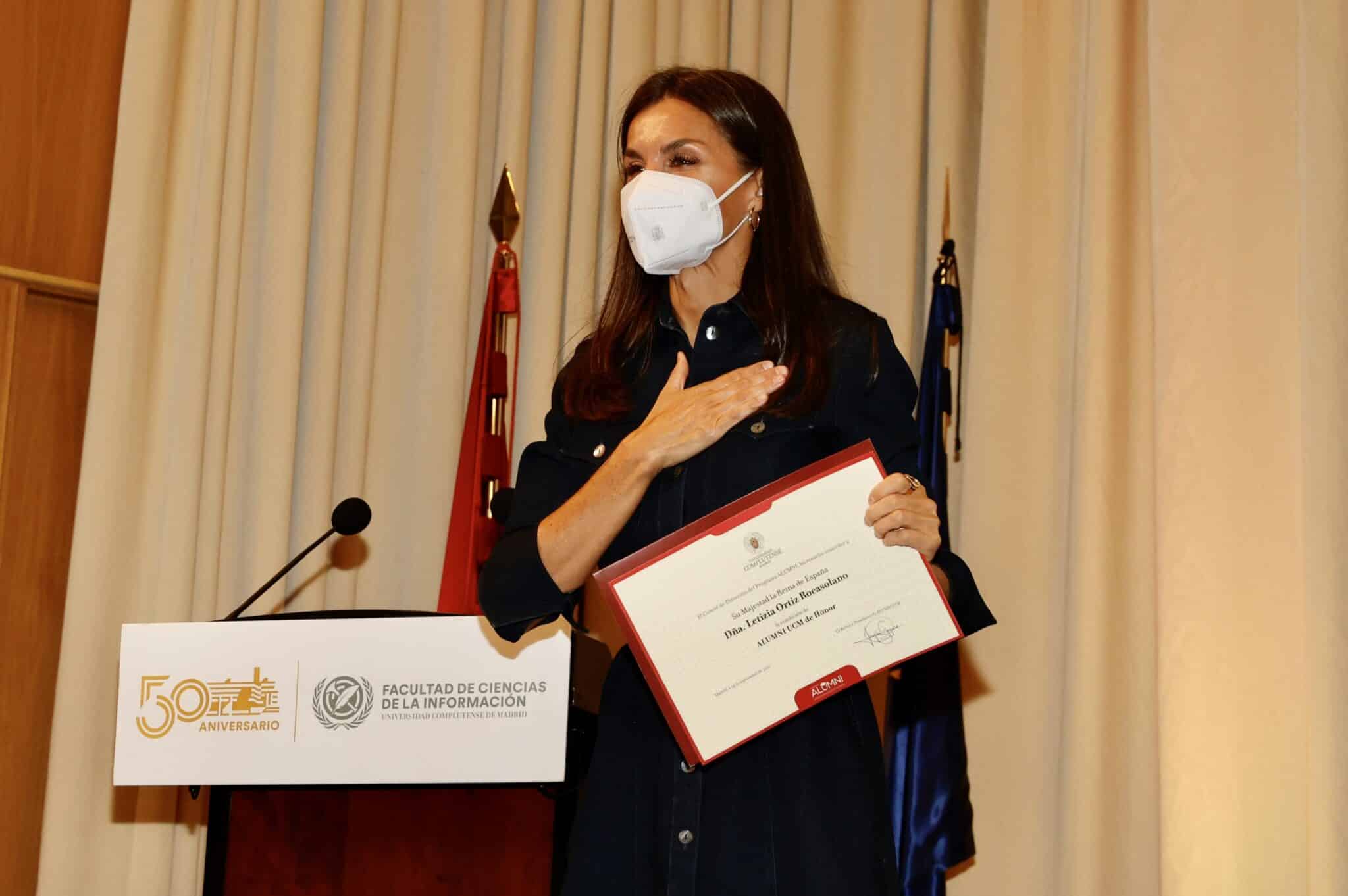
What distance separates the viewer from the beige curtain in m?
2.84

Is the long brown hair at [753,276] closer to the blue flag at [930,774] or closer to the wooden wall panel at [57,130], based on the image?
the blue flag at [930,774]

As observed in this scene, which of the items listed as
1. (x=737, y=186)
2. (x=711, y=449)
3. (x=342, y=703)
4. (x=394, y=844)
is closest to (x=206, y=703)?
(x=342, y=703)

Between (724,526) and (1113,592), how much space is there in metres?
1.61

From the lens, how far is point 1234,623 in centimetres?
287

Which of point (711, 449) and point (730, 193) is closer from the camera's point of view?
point (711, 449)

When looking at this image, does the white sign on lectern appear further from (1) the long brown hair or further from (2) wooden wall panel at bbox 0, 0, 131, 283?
(2) wooden wall panel at bbox 0, 0, 131, 283

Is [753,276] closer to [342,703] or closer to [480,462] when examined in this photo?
[342,703]

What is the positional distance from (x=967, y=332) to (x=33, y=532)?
2.42 m

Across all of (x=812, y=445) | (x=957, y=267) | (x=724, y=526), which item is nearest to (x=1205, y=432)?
(x=957, y=267)

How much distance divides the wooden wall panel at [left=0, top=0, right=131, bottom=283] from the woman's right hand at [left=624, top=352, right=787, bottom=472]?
2.38 m

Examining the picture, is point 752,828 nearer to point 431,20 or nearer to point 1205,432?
point 1205,432

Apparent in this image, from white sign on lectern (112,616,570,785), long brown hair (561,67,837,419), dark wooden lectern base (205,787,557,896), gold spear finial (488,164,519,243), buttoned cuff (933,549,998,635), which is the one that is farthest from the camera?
gold spear finial (488,164,519,243)

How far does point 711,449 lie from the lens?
200cm
